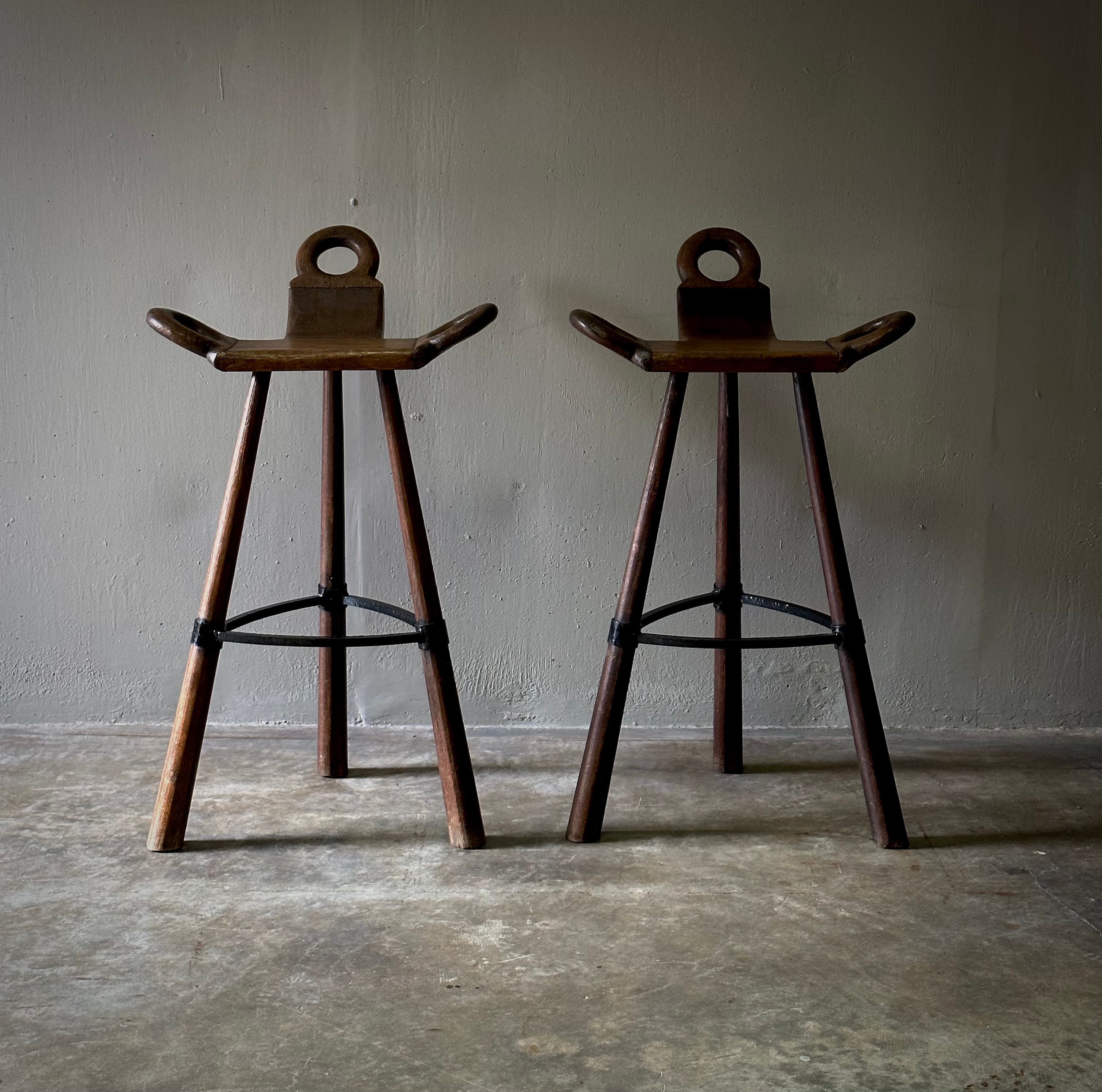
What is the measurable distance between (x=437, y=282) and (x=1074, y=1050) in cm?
194

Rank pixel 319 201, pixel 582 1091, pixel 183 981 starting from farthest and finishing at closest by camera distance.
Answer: pixel 319 201 → pixel 183 981 → pixel 582 1091

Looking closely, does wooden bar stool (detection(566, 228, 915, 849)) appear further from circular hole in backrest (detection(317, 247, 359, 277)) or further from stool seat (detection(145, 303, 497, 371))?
circular hole in backrest (detection(317, 247, 359, 277))

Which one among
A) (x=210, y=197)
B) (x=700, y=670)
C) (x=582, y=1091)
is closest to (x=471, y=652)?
(x=700, y=670)

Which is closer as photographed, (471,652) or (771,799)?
(771,799)

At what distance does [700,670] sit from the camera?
2.82m

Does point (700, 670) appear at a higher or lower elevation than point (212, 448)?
lower

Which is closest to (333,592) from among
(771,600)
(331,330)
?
(331,330)

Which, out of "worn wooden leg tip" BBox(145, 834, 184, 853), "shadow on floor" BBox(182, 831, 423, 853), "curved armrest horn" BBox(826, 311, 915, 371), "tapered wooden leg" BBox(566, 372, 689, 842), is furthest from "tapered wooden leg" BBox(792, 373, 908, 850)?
"worn wooden leg tip" BBox(145, 834, 184, 853)

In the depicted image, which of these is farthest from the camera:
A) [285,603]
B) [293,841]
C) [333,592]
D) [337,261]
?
[337,261]

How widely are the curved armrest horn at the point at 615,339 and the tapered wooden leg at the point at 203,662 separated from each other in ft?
1.89

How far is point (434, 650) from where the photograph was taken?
216 centimetres

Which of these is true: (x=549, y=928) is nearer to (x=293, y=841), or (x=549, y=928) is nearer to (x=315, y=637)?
(x=293, y=841)

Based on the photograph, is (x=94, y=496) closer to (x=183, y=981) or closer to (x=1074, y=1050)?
(x=183, y=981)

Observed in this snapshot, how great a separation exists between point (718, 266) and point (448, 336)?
823 millimetres
